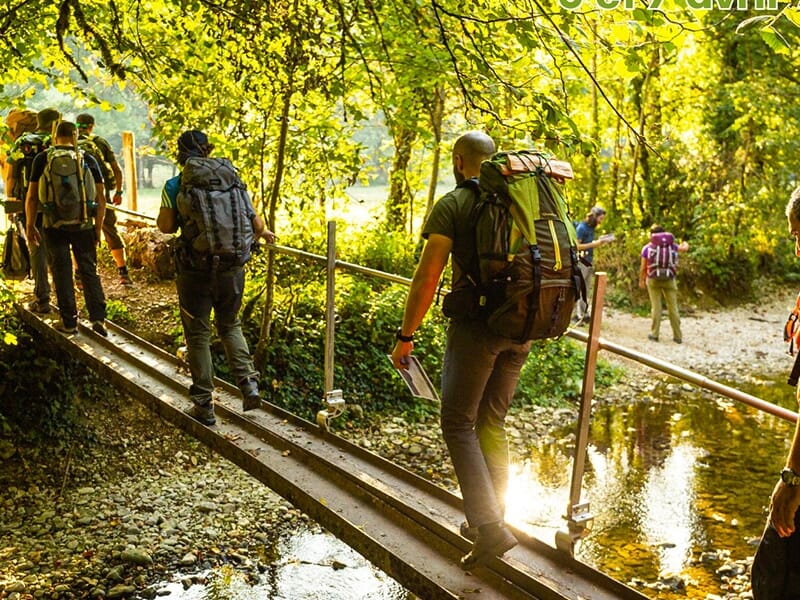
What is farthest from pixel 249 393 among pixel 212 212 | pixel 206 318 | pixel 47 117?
pixel 47 117

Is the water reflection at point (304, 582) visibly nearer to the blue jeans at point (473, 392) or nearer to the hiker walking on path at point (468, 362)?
the hiker walking on path at point (468, 362)

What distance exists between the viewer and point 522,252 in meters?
2.95

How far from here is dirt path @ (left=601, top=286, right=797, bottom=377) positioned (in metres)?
12.7

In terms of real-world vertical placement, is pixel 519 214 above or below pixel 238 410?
above

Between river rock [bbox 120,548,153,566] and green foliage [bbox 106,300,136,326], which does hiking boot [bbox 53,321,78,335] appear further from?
river rock [bbox 120,548,153,566]

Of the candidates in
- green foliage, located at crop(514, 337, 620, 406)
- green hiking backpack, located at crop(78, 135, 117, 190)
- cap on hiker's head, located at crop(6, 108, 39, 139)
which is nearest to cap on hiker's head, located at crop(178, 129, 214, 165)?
cap on hiker's head, located at crop(6, 108, 39, 139)

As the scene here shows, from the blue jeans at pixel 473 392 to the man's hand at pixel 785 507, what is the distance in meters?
1.17

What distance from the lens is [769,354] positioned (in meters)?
13.4

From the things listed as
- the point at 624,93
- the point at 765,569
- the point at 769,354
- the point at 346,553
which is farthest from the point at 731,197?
the point at 765,569

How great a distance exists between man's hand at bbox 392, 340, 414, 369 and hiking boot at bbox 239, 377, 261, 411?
6.98 feet

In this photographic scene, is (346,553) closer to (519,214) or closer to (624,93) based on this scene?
(519,214)

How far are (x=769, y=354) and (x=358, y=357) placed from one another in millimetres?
7997

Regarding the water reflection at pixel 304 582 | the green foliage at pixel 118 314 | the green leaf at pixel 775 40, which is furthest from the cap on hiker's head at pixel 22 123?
the green leaf at pixel 775 40

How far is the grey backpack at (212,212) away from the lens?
463 cm
